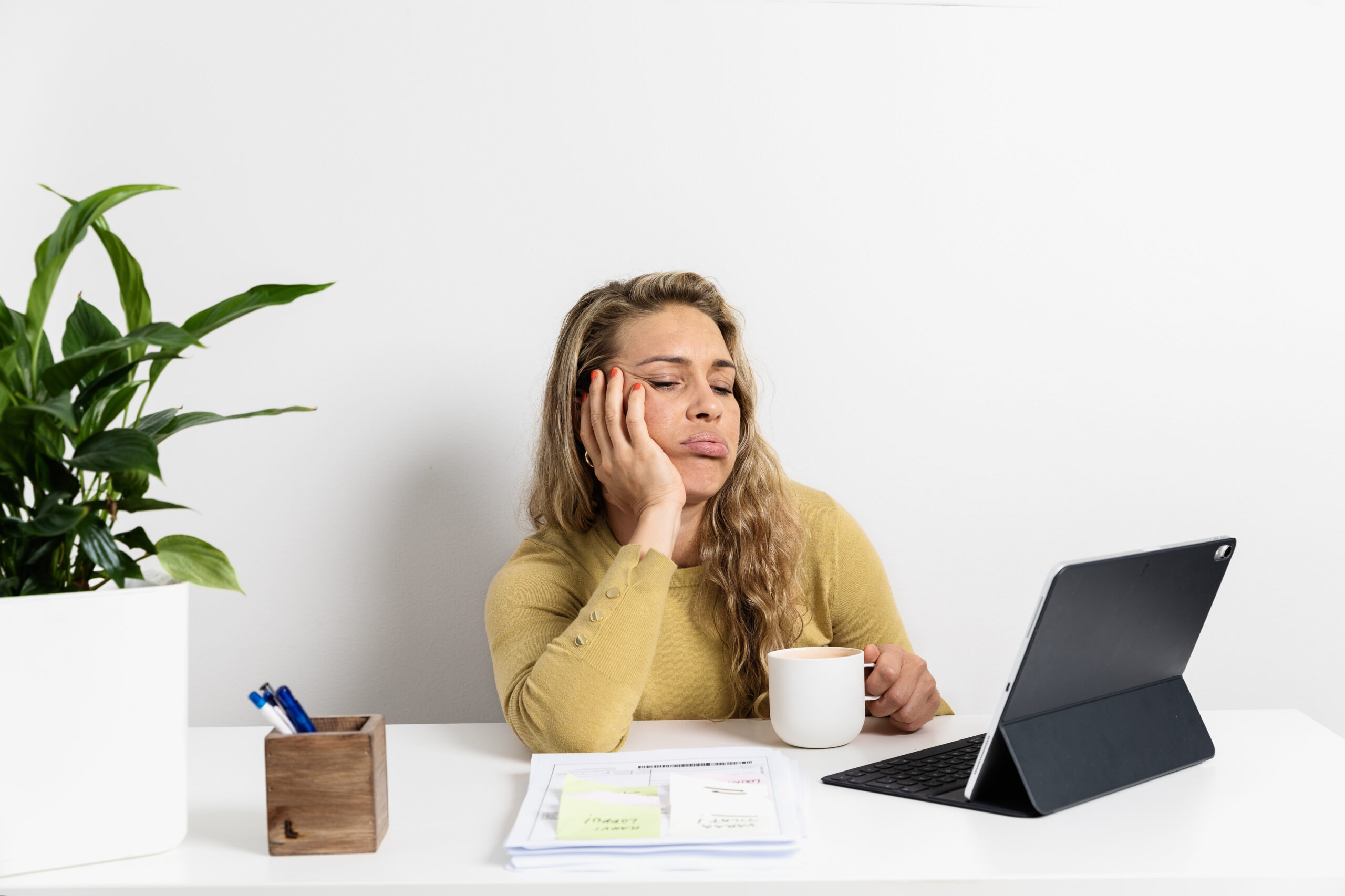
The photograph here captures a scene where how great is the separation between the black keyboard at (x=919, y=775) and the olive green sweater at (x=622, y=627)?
0.85ft

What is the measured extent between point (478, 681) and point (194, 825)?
3.07 feet

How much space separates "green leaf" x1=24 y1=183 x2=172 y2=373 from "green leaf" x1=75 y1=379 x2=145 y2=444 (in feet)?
0.17

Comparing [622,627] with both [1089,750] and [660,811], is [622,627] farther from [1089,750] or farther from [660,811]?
[1089,750]

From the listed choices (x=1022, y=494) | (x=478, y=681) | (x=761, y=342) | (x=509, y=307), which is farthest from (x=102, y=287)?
(x=1022, y=494)

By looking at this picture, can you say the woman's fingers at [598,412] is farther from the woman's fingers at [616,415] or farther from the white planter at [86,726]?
the white planter at [86,726]

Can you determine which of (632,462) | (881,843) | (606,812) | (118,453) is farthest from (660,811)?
(632,462)

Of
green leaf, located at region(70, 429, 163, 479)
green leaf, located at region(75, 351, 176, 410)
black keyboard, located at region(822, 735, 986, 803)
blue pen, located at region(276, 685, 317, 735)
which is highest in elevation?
green leaf, located at region(75, 351, 176, 410)

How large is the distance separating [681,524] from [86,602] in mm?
877

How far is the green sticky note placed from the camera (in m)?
0.76

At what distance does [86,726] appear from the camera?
0.73m

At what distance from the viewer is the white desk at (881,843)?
698mm

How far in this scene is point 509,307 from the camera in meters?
1.72

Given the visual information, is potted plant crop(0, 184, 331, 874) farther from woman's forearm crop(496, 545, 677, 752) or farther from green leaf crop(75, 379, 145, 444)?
woman's forearm crop(496, 545, 677, 752)

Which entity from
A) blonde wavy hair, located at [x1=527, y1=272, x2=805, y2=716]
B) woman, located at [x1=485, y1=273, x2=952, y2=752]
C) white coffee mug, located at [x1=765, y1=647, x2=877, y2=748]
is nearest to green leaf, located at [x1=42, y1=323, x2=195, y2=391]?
woman, located at [x1=485, y1=273, x2=952, y2=752]
